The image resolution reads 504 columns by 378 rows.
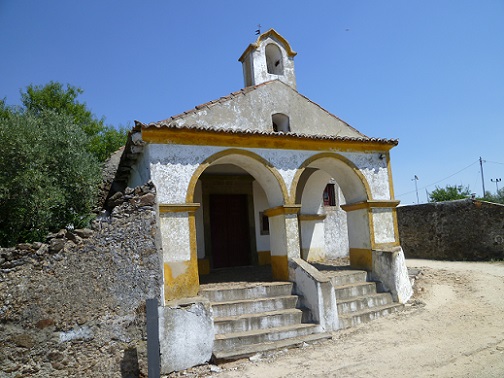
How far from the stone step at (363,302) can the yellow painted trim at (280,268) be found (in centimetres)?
134

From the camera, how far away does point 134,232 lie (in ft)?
20.6

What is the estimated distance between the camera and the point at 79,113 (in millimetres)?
19719

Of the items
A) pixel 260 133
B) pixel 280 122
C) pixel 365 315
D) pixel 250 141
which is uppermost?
pixel 280 122

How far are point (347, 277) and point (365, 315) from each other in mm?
1240

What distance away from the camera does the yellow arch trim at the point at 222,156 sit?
767 centimetres

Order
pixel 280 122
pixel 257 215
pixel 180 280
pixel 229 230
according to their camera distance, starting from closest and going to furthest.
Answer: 1. pixel 180 280
2. pixel 280 122
3. pixel 229 230
4. pixel 257 215

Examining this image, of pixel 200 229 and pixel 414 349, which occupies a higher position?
pixel 200 229

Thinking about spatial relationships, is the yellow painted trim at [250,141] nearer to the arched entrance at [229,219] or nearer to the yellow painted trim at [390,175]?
the yellow painted trim at [390,175]

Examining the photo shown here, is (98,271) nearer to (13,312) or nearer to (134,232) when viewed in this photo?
(134,232)

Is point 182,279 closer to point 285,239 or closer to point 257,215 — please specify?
point 285,239

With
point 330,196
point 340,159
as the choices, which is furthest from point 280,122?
point 330,196

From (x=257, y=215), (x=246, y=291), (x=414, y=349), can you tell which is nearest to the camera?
(x=414, y=349)

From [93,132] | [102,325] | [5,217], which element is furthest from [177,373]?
[93,132]

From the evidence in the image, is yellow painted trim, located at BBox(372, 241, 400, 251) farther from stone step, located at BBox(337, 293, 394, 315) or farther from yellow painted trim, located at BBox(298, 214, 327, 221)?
yellow painted trim, located at BBox(298, 214, 327, 221)
